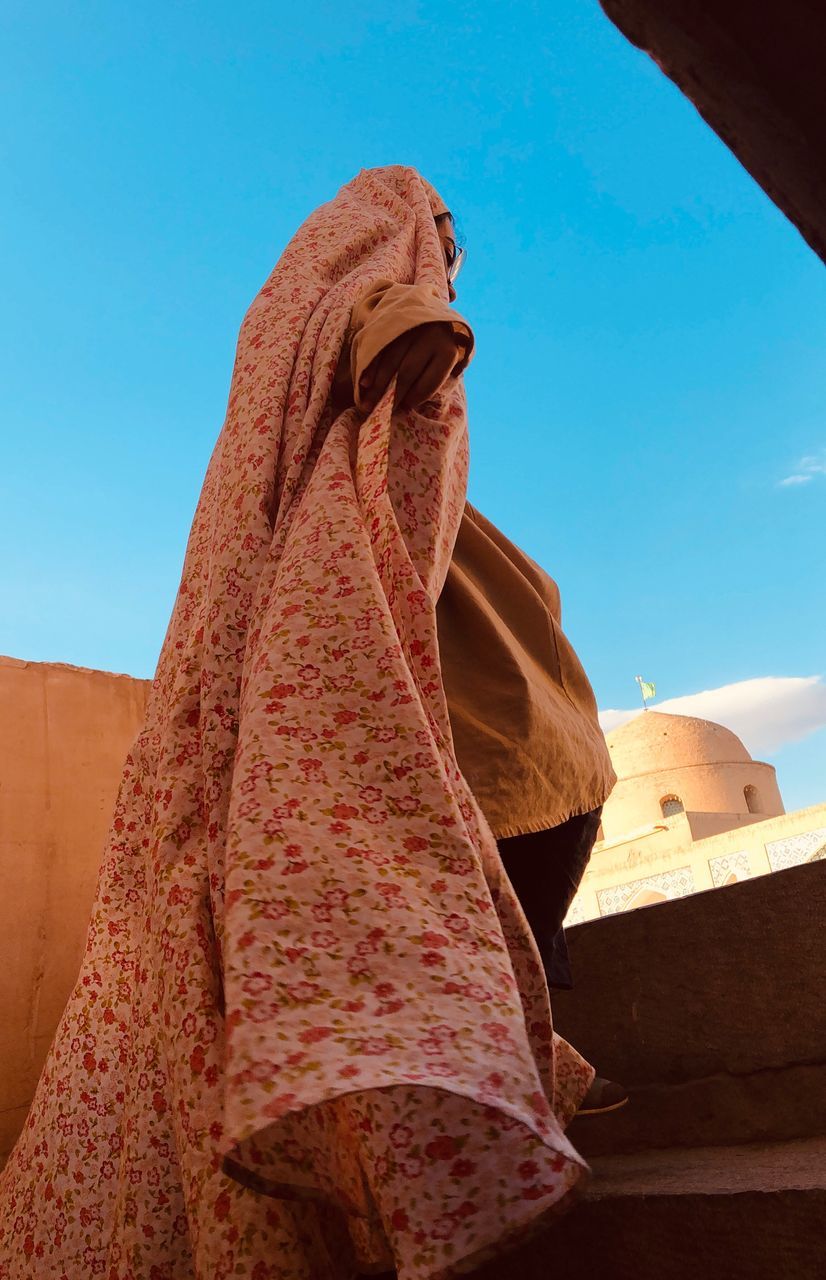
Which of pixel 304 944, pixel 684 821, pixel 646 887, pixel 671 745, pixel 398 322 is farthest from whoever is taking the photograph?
pixel 671 745

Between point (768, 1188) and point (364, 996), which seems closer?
point (364, 996)

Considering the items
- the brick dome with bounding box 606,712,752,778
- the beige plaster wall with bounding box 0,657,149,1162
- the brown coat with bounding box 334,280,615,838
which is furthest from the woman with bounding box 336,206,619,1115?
the brick dome with bounding box 606,712,752,778

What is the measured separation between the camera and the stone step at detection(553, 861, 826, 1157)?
4.64 feet

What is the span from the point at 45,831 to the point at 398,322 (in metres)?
1.37

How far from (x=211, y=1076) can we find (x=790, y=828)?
1419 centimetres

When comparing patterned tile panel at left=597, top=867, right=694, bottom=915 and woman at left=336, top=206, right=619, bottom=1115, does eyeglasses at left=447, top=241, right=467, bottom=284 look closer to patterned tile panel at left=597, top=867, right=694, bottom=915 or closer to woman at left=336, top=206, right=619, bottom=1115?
woman at left=336, top=206, right=619, bottom=1115

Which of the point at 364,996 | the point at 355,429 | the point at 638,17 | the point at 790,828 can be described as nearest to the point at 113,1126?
the point at 364,996

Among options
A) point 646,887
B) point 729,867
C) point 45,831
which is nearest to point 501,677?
point 45,831

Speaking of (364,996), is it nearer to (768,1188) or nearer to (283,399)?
(768,1188)

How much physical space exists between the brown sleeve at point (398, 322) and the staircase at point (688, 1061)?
1051 millimetres

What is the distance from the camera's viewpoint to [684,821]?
54.9 ft

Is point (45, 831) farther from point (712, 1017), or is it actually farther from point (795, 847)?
point (795, 847)

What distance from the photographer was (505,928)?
946mm

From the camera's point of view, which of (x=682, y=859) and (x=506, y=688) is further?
(x=682, y=859)
